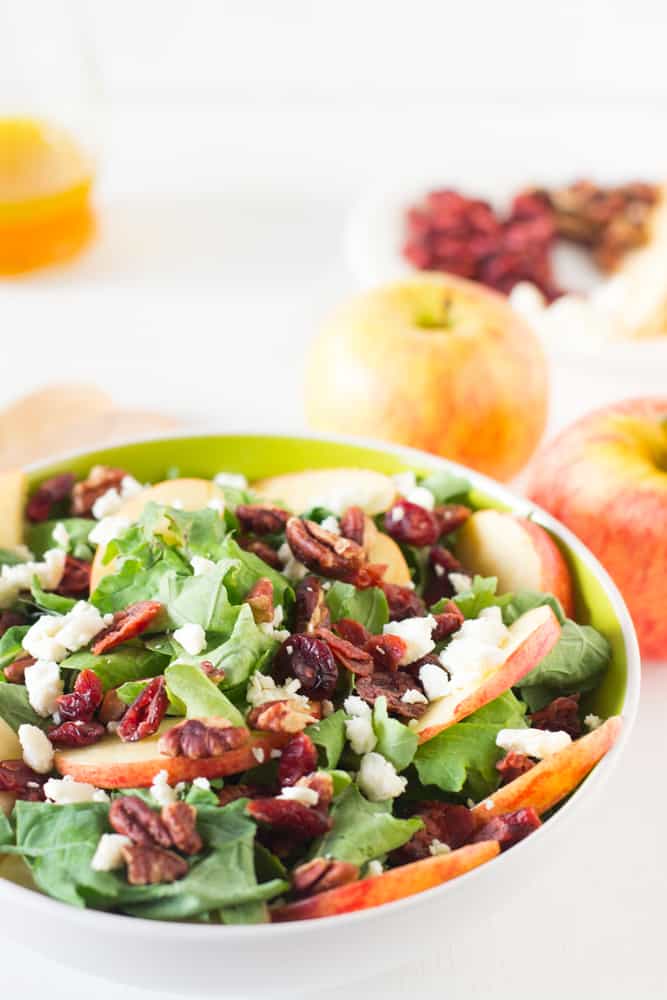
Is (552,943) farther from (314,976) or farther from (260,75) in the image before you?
(260,75)

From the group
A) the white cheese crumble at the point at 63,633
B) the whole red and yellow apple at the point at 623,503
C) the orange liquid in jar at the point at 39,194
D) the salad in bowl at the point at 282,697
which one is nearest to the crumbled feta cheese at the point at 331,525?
the salad in bowl at the point at 282,697

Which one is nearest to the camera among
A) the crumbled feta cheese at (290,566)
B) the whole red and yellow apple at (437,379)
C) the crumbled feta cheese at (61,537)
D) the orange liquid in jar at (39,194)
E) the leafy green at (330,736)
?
the leafy green at (330,736)

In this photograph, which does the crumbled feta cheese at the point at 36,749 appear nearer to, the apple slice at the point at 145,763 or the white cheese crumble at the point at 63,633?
the apple slice at the point at 145,763

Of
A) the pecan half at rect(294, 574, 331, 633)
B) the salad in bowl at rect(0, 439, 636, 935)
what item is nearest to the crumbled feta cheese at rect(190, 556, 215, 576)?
the salad in bowl at rect(0, 439, 636, 935)

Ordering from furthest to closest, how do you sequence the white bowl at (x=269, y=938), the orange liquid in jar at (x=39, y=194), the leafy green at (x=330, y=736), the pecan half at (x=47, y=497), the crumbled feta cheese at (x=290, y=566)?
the orange liquid in jar at (x=39, y=194) → the pecan half at (x=47, y=497) → the crumbled feta cheese at (x=290, y=566) → the leafy green at (x=330, y=736) → the white bowl at (x=269, y=938)

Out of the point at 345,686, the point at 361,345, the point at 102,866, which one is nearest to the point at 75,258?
the point at 361,345

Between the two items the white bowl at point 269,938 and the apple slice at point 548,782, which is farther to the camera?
the apple slice at point 548,782

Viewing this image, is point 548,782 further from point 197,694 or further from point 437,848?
point 197,694
